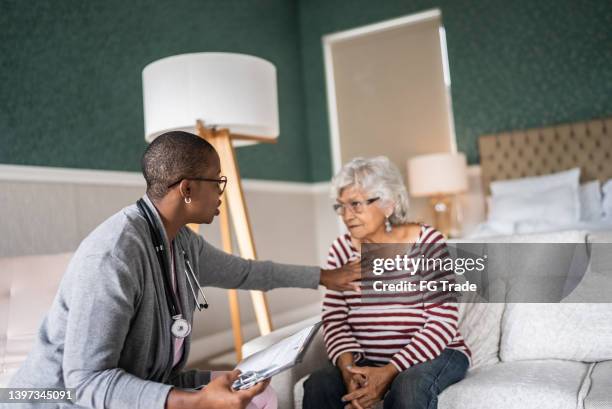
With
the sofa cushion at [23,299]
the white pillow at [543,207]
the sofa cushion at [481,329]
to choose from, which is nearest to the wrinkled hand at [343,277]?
the sofa cushion at [481,329]

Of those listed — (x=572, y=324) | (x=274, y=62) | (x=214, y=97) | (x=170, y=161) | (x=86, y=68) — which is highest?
(x=274, y=62)

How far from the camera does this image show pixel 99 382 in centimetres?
109

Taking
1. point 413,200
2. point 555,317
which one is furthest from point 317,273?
point 413,200

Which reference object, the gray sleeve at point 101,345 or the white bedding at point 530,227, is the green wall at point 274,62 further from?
the gray sleeve at point 101,345

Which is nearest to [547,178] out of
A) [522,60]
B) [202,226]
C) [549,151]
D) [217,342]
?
[549,151]

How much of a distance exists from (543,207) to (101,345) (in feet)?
12.9

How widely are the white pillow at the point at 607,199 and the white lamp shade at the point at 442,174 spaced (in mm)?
1048

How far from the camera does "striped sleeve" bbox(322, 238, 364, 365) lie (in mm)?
1807

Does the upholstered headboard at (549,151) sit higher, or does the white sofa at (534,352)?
the upholstered headboard at (549,151)

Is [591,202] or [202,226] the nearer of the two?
[202,226]

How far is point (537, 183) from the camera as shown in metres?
4.56

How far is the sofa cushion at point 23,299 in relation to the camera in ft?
6.60

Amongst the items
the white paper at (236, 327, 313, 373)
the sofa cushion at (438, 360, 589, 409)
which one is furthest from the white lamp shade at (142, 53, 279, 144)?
the sofa cushion at (438, 360, 589, 409)

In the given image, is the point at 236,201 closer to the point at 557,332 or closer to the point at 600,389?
the point at 557,332
